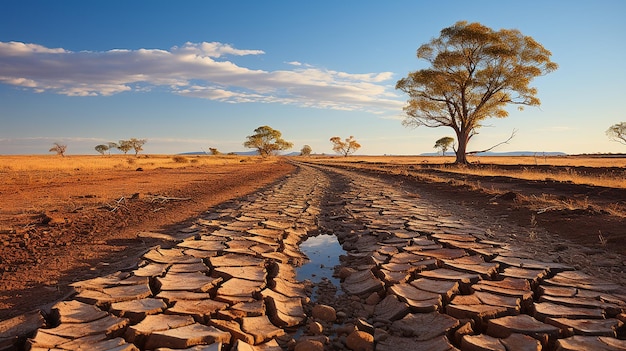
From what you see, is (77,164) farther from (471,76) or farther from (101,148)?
(101,148)

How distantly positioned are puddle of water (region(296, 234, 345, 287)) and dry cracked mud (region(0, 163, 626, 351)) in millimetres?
121

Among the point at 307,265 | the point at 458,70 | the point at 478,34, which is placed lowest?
the point at 307,265

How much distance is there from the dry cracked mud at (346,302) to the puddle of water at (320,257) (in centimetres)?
12

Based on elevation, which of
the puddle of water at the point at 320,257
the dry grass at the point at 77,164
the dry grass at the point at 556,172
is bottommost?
the puddle of water at the point at 320,257

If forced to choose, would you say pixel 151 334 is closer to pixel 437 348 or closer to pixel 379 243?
pixel 437 348

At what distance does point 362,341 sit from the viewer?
2.43 m

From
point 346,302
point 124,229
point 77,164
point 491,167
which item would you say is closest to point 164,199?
point 124,229

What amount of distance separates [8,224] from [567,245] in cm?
810

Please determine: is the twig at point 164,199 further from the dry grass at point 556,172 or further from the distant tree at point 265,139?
the distant tree at point 265,139

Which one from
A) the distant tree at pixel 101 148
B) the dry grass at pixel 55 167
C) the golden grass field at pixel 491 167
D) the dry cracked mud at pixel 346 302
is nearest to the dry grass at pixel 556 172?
the golden grass field at pixel 491 167

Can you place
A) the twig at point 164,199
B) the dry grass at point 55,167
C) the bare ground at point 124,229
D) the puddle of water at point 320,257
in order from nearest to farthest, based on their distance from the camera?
1. the bare ground at point 124,229
2. the puddle of water at point 320,257
3. the twig at point 164,199
4. the dry grass at point 55,167

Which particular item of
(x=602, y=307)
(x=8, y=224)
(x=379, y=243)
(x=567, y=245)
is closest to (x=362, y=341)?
(x=602, y=307)

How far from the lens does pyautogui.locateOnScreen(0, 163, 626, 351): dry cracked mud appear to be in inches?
93.0

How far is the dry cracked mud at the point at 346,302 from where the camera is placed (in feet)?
7.75
